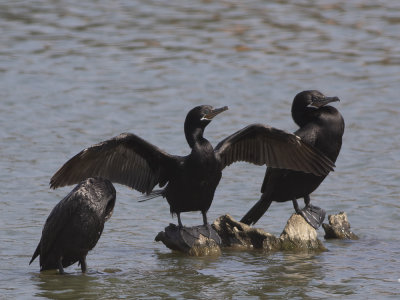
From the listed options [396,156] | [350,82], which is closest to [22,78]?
[350,82]

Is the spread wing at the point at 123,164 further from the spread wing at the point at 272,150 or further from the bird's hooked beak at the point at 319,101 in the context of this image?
the bird's hooked beak at the point at 319,101

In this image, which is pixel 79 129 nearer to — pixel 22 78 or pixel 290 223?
pixel 22 78

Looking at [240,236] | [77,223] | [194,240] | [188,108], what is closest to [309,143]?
[240,236]

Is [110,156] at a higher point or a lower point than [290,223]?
higher

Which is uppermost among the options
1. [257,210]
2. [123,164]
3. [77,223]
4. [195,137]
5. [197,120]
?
[197,120]

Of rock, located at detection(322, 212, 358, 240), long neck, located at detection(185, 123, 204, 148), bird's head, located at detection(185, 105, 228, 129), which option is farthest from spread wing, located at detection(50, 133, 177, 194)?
rock, located at detection(322, 212, 358, 240)

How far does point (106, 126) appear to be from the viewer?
516 inches

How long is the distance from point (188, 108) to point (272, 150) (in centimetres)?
504

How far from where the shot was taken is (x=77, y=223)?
25.3 feet

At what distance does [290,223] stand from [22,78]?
24.1ft

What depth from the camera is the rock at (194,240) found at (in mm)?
8695

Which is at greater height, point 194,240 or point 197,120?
point 197,120

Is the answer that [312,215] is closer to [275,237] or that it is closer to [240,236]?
[275,237]

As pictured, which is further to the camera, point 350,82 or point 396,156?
point 350,82
